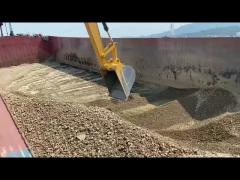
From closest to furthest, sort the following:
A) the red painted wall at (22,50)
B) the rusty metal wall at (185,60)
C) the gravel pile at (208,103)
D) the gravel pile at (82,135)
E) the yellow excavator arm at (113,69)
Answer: the gravel pile at (82,135)
the yellow excavator arm at (113,69)
the gravel pile at (208,103)
the rusty metal wall at (185,60)
the red painted wall at (22,50)

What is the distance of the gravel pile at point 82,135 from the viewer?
4082mm

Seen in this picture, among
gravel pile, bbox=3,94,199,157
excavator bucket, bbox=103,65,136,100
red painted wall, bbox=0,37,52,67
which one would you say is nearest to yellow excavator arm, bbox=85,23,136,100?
excavator bucket, bbox=103,65,136,100

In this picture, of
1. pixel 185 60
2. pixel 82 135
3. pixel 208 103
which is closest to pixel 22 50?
pixel 185 60

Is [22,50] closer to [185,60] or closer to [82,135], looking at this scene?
[185,60]

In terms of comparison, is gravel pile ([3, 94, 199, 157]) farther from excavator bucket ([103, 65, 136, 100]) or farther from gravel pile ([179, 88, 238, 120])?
gravel pile ([179, 88, 238, 120])

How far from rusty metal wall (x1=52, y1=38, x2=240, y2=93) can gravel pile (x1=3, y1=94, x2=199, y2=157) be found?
10.6ft

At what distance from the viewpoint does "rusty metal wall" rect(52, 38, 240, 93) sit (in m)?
7.77

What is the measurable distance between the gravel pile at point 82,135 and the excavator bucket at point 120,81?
755 millimetres

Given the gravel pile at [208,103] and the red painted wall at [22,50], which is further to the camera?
the red painted wall at [22,50]

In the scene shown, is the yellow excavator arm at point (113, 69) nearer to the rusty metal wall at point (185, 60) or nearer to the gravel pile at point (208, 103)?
the gravel pile at point (208, 103)

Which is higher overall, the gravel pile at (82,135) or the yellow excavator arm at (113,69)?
the yellow excavator arm at (113,69)

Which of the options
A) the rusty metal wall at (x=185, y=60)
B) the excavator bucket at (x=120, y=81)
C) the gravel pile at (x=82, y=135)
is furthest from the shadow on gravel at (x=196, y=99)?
the gravel pile at (x=82, y=135)

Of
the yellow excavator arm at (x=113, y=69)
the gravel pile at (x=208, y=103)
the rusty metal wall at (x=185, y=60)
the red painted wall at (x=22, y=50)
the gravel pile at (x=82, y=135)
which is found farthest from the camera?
the red painted wall at (x=22, y=50)
